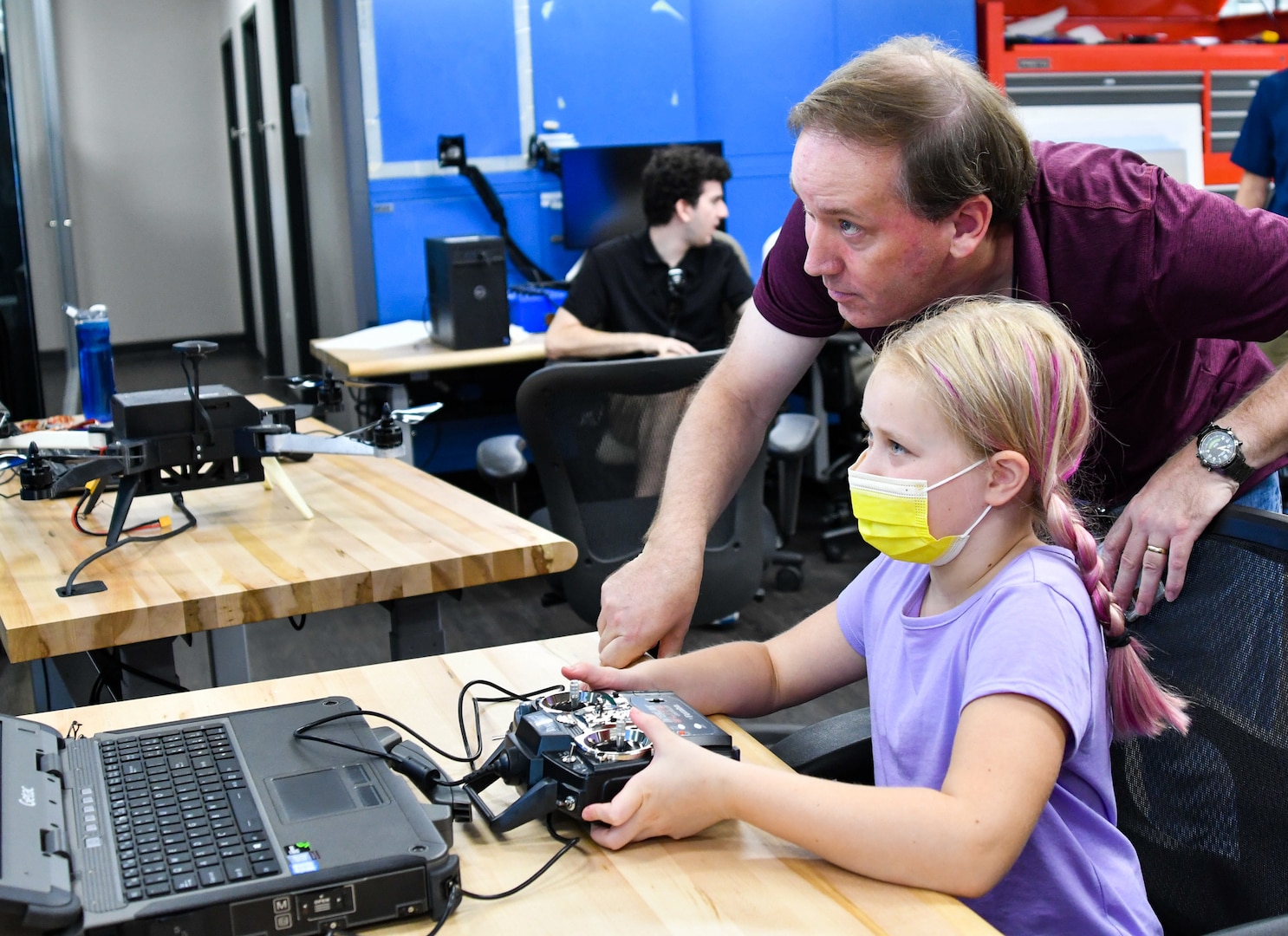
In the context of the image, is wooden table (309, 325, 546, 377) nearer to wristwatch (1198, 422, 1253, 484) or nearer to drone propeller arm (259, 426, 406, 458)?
drone propeller arm (259, 426, 406, 458)

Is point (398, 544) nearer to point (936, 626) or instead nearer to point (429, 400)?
point (936, 626)

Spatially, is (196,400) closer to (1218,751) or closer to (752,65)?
(1218,751)

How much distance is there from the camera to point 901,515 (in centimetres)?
103

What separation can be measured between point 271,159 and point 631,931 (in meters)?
7.14

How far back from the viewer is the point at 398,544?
172 cm

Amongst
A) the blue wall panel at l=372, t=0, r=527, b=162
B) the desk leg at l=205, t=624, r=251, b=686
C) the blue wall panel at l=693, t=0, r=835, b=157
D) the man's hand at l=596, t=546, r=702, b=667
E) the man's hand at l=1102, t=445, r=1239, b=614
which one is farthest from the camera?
the blue wall panel at l=693, t=0, r=835, b=157

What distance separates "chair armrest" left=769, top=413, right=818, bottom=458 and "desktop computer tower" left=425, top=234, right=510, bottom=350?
3.90 feet

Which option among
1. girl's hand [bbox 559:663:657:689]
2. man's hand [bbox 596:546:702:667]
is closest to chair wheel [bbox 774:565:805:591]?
man's hand [bbox 596:546:702:667]

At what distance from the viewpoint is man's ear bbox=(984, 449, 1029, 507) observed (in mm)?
1013

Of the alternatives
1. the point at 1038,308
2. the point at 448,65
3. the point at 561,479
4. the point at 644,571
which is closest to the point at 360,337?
the point at 448,65

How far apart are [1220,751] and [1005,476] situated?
0.33 meters

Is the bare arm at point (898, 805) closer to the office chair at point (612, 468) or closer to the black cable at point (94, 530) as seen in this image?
the black cable at point (94, 530)

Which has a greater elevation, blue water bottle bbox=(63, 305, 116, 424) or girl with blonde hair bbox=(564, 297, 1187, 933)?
blue water bottle bbox=(63, 305, 116, 424)

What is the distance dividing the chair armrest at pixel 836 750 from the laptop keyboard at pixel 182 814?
0.54 metres
